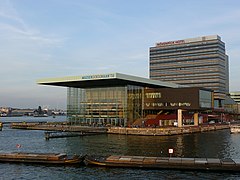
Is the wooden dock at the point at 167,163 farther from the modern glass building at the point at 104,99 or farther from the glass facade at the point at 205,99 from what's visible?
the glass facade at the point at 205,99

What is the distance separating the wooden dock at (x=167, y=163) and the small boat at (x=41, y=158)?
6.98 feet

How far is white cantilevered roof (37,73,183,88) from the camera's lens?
109 m

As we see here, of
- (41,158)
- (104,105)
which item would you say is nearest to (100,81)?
(104,105)

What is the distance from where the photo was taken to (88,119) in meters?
128

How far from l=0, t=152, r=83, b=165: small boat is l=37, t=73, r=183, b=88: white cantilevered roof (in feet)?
183

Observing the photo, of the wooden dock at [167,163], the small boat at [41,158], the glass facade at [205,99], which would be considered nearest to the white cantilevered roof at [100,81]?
the glass facade at [205,99]

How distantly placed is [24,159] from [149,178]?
21.8m

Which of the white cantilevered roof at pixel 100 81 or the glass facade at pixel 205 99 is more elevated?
the white cantilevered roof at pixel 100 81

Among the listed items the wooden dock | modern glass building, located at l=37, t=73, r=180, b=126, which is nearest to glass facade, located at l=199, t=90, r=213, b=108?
modern glass building, located at l=37, t=73, r=180, b=126

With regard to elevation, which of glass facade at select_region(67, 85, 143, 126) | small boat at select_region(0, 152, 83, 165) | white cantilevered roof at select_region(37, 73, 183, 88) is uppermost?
white cantilevered roof at select_region(37, 73, 183, 88)

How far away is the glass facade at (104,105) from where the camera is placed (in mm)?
120875

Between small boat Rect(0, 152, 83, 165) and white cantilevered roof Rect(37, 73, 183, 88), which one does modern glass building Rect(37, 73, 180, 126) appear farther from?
small boat Rect(0, 152, 83, 165)

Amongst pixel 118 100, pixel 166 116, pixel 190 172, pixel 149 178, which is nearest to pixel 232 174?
pixel 190 172

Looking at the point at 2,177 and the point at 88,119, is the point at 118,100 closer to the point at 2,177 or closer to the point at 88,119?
the point at 88,119
